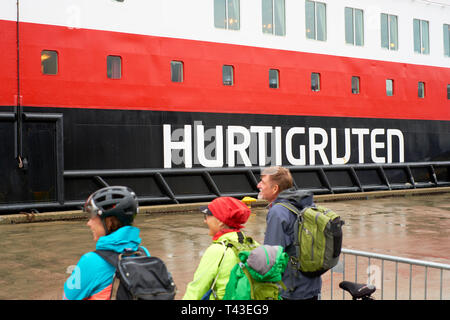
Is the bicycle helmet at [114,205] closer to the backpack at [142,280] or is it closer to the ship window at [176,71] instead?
the backpack at [142,280]

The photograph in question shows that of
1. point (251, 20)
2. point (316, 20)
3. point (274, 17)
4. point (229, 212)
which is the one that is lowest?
point (229, 212)

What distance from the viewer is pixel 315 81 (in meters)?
16.8

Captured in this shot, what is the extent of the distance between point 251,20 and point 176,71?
282 cm

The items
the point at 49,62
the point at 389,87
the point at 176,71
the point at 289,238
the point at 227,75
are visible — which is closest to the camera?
the point at 289,238

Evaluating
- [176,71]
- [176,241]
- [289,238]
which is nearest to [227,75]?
[176,71]

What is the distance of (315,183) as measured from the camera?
16.4m

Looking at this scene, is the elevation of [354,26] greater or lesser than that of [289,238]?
greater

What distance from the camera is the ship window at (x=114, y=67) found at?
13.4 meters

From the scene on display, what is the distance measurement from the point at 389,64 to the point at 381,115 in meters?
1.82

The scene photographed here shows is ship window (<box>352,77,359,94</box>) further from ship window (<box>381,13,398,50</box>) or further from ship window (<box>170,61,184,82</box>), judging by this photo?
ship window (<box>170,61,184,82</box>)

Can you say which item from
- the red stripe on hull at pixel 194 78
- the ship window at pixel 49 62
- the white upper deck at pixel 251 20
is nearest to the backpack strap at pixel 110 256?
the red stripe on hull at pixel 194 78

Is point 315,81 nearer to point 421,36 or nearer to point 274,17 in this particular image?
point 274,17
